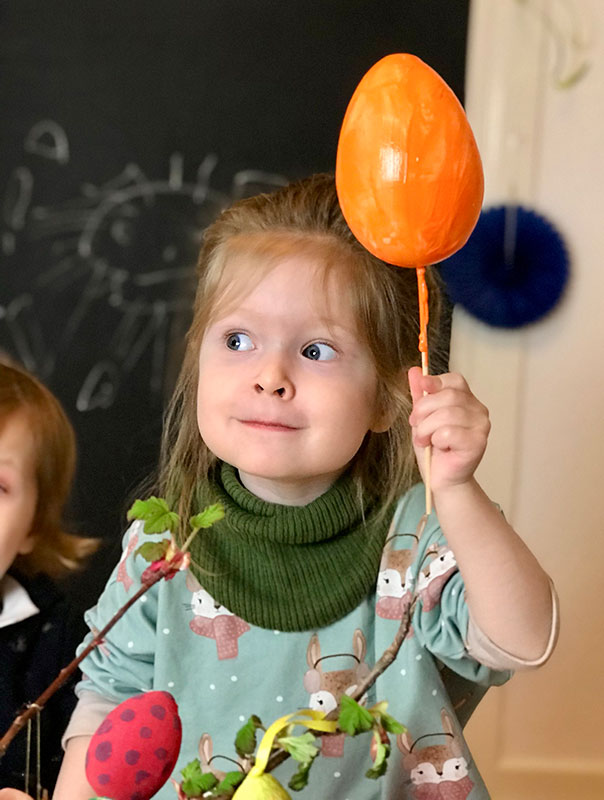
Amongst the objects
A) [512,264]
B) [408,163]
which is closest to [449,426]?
[408,163]

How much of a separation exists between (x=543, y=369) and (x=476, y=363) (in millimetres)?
124

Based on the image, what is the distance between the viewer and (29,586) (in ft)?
4.17

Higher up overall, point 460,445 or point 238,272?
point 238,272

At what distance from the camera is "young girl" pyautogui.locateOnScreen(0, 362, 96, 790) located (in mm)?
1151

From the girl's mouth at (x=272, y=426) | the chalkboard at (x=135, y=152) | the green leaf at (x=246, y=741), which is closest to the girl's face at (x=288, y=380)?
the girl's mouth at (x=272, y=426)

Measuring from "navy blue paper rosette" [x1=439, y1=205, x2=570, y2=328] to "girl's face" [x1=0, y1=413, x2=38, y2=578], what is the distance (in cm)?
79

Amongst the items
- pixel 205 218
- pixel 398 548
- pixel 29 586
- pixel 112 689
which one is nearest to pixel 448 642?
pixel 398 548

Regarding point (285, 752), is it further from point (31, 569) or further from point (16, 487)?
point (31, 569)

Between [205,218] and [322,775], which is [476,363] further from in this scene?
[322,775]

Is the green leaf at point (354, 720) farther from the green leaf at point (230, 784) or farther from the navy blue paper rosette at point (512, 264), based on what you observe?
the navy blue paper rosette at point (512, 264)

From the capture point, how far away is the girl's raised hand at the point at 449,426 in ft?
2.20

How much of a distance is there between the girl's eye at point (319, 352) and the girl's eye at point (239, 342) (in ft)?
0.19

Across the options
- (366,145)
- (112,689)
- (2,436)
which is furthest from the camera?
(2,436)

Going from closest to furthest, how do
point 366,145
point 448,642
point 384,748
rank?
point 384,748, point 366,145, point 448,642
